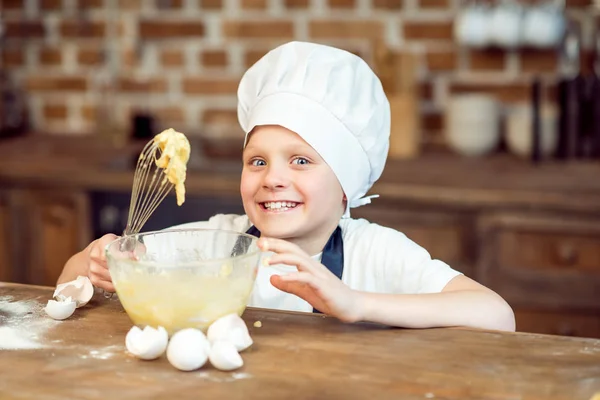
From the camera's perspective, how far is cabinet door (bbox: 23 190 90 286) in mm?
2637

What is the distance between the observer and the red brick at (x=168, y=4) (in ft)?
9.89

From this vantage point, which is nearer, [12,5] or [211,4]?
[211,4]

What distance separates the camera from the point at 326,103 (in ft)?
4.60

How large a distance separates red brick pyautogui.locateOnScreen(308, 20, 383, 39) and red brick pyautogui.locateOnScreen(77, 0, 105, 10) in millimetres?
763

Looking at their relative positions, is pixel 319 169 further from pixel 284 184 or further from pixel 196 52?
pixel 196 52

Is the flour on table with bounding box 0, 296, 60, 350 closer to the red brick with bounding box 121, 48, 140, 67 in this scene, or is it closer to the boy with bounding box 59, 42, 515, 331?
the boy with bounding box 59, 42, 515, 331

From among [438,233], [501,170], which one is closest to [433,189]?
[438,233]

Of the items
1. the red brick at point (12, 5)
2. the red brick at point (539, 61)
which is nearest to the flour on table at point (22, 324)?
the red brick at point (539, 61)

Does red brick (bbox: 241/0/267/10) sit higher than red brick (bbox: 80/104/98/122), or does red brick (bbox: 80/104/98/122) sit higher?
red brick (bbox: 241/0/267/10)

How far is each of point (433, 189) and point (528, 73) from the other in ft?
2.23

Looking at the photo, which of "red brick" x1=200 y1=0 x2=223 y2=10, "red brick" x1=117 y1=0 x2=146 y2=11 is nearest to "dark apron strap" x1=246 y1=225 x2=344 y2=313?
"red brick" x1=200 y1=0 x2=223 y2=10

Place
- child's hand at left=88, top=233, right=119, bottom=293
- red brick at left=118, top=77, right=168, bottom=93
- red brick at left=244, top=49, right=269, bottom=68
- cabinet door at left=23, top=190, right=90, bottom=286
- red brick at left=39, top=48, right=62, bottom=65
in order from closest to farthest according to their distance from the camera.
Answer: child's hand at left=88, top=233, right=119, bottom=293 < cabinet door at left=23, top=190, right=90, bottom=286 < red brick at left=244, top=49, right=269, bottom=68 < red brick at left=118, top=77, right=168, bottom=93 < red brick at left=39, top=48, right=62, bottom=65

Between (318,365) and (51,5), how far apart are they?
2.52 metres

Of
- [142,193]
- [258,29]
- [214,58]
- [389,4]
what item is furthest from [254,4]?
[142,193]
